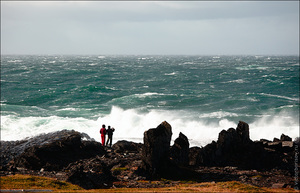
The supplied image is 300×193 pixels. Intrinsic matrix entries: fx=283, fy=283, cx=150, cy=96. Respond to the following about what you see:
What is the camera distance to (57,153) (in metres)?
26.1

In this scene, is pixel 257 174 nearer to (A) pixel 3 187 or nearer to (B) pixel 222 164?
(B) pixel 222 164

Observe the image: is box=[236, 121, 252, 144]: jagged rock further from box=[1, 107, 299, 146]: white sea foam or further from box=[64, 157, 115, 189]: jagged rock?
box=[64, 157, 115, 189]: jagged rock

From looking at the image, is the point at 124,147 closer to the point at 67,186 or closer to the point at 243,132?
the point at 67,186

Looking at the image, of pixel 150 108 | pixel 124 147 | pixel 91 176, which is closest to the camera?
pixel 91 176

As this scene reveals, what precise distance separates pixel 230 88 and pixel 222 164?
2415 inches

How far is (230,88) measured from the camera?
8369 centimetres

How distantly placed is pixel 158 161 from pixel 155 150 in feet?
3.14

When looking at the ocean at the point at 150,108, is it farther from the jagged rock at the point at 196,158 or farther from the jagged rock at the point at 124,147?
the jagged rock at the point at 196,158

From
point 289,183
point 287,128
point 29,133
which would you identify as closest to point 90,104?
point 29,133

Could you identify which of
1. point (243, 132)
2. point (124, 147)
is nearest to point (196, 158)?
point (243, 132)

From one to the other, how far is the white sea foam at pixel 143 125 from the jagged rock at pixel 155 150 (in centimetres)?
1582

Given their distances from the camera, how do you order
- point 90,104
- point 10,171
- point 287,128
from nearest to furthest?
point 10,171 < point 287,128 < point 90,104

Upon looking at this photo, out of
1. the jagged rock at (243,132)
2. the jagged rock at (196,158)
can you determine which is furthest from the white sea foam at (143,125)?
the jagged rock at (196,158)

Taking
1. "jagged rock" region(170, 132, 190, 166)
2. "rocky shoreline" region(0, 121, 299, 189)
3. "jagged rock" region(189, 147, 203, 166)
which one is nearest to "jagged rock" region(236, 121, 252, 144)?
"rocky shoreline" region(0, 121, 299, 189)
